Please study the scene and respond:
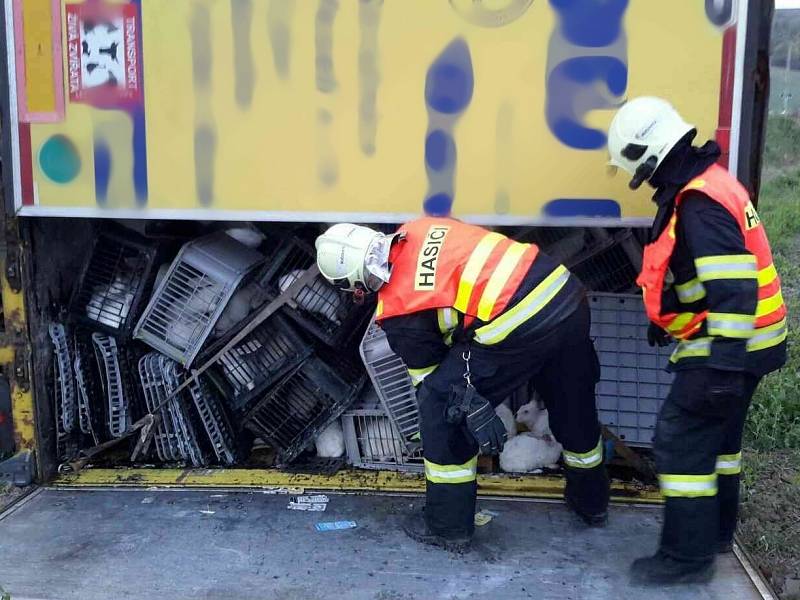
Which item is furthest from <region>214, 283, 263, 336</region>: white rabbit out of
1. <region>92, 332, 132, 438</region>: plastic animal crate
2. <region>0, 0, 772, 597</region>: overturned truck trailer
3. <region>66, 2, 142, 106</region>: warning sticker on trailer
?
<region>66, 2, 142, 106</region>: warning sticker on trailer

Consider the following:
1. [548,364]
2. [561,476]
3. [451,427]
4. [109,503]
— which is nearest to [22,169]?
[109,503]

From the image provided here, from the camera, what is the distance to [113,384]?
4117 mm

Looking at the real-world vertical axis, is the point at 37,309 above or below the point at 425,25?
below

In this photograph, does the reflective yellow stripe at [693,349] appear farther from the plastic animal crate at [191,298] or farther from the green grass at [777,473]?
the plastic animal crate at [191,298]

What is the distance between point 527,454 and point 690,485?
1.11 metres

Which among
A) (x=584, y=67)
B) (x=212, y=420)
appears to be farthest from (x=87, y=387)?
(x=584, y=67)

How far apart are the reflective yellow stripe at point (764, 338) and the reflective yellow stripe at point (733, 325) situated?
9.6 inches

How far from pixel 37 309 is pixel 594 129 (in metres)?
2.77

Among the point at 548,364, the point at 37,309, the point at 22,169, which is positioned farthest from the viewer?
the point at 37,309

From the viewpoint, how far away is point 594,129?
3303 millimetres

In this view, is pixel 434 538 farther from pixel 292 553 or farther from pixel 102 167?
pixel 102 167

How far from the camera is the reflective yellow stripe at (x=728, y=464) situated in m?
3.14

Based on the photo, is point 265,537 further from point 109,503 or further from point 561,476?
point 561,476

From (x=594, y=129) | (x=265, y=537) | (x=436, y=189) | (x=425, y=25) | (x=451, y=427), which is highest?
(x=425, y=25)
